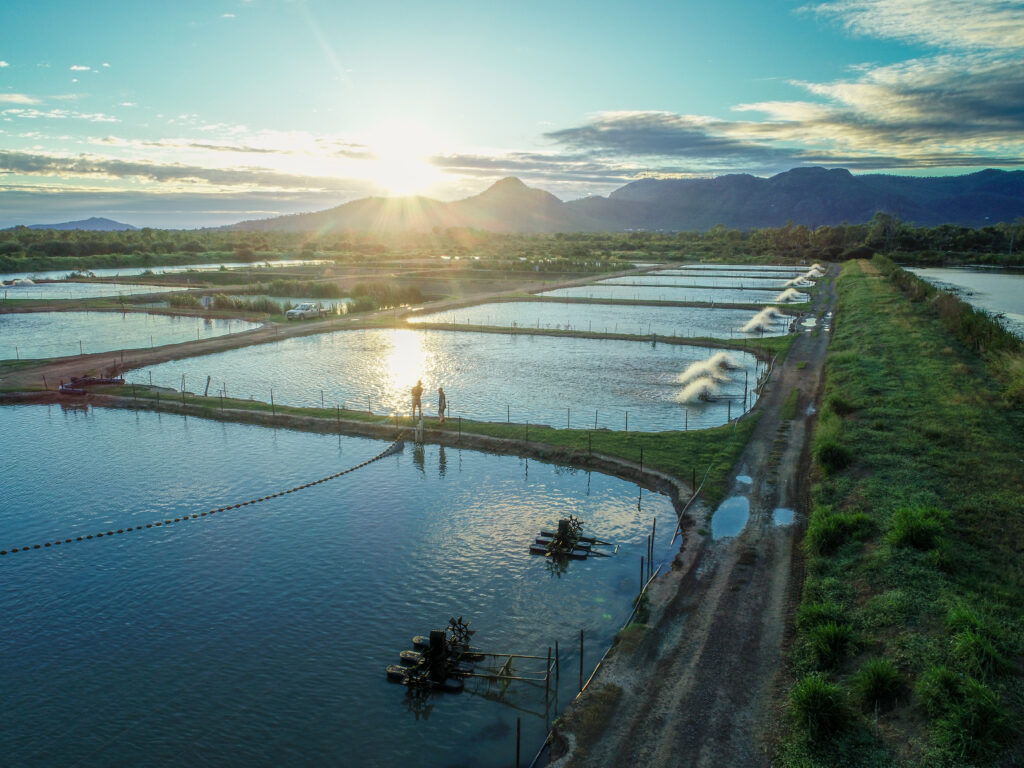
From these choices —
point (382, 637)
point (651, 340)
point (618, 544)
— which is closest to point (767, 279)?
point (651, 340)

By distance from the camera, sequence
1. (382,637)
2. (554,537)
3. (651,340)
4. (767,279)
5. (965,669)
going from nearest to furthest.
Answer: (965,669)
(382,637)
(554,537)
(651,340)
(767,279)

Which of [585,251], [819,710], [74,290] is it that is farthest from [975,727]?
[585,251]

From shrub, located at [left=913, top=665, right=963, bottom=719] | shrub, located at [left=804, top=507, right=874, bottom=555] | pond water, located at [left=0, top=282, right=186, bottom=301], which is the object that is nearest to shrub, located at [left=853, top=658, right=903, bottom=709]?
shrub, located at [left=913, top=665, right=963, bottom=719]

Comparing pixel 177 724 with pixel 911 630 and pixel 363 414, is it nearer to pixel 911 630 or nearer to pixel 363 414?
pixel 911 630

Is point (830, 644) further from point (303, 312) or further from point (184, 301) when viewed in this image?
point (184, 301)

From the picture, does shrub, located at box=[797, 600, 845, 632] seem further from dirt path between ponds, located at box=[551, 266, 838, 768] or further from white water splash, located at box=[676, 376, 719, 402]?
white water splash, located at box=[676, 376, 719, 402]

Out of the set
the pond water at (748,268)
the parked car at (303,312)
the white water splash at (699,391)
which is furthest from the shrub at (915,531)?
the pond water at (748,268)

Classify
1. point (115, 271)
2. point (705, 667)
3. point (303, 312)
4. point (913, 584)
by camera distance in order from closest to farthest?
point (705, 667) → point (913, 584) → point (303, 312) → point (115, 271)
